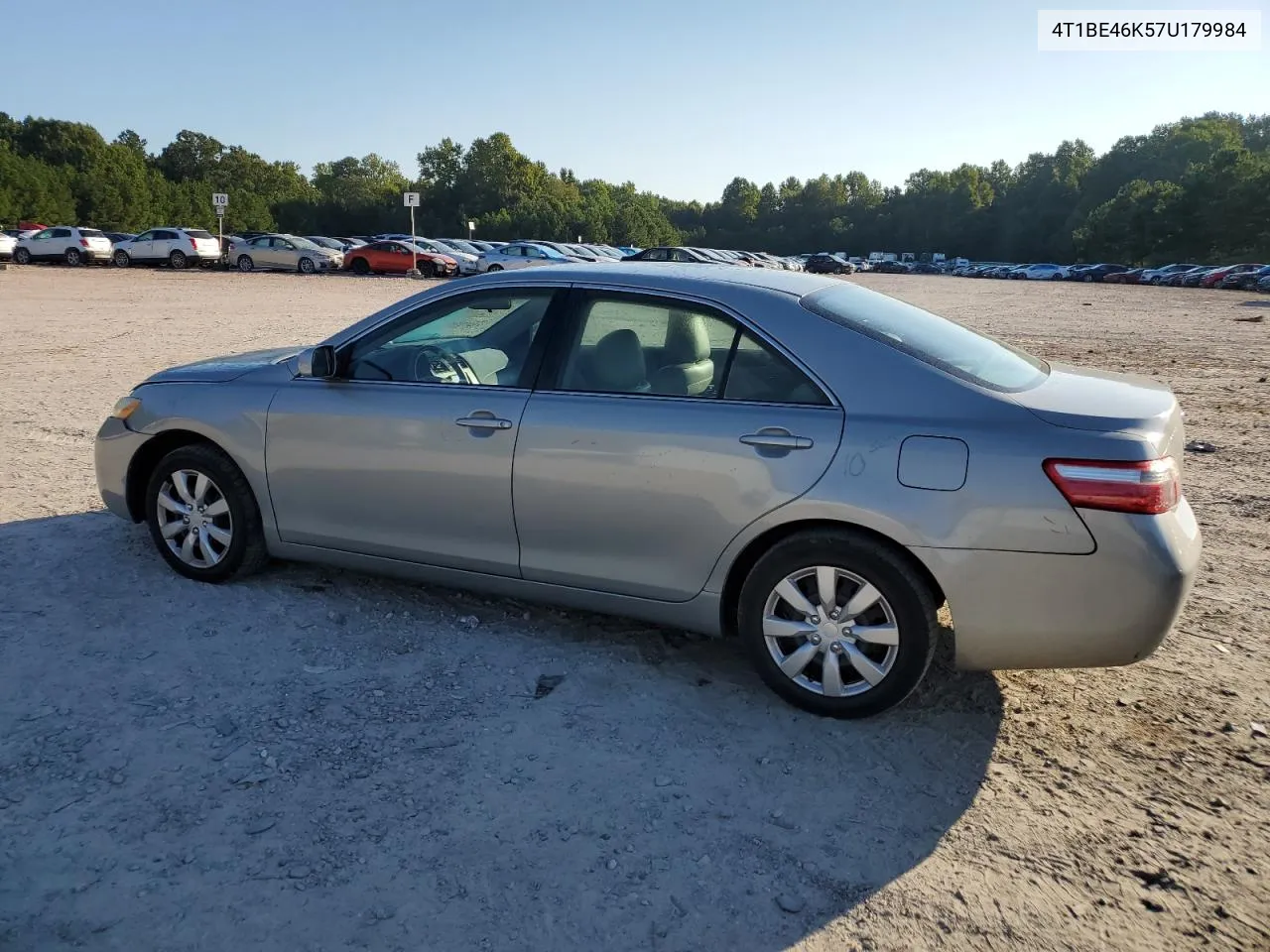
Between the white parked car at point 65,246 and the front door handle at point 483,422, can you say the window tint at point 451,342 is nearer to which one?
the front door handle at point 483,422

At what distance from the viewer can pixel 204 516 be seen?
493 cm

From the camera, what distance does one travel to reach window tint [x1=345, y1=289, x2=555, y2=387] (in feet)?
14.7

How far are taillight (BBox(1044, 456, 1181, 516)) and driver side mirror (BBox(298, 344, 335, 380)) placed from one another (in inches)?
123

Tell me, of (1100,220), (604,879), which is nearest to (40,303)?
(604,879)

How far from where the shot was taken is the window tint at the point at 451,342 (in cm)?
447

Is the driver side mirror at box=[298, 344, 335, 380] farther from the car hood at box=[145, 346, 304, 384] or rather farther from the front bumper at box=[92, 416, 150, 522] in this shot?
the front bumper at box=[92, 416, 150, 522]

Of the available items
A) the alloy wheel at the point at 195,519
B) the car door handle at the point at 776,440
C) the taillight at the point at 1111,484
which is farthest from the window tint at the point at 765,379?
the alloy wheel at the point at 195,519

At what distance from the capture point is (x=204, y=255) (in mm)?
40781

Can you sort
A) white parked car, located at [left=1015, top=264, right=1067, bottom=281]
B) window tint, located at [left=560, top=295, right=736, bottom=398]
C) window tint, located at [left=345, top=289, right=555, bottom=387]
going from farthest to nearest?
white parked car, located at [left=1015, top=264, right=1067, bottom=281] < window tint, located at [left=345, top=289, right=555, bottom=387] < window tint, located at [left=560, top=295, right=736, bottom=398]

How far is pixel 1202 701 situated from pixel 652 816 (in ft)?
7.88

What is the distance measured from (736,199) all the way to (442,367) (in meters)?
156

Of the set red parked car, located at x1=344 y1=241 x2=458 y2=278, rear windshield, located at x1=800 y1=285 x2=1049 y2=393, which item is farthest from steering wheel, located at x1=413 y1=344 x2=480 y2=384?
red parked car, located at x1=344 y1=241 x2=458 y2=278

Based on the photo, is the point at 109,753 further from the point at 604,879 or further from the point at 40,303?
the point at 40,303

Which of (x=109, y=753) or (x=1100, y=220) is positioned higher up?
(x=1100, y=220)
